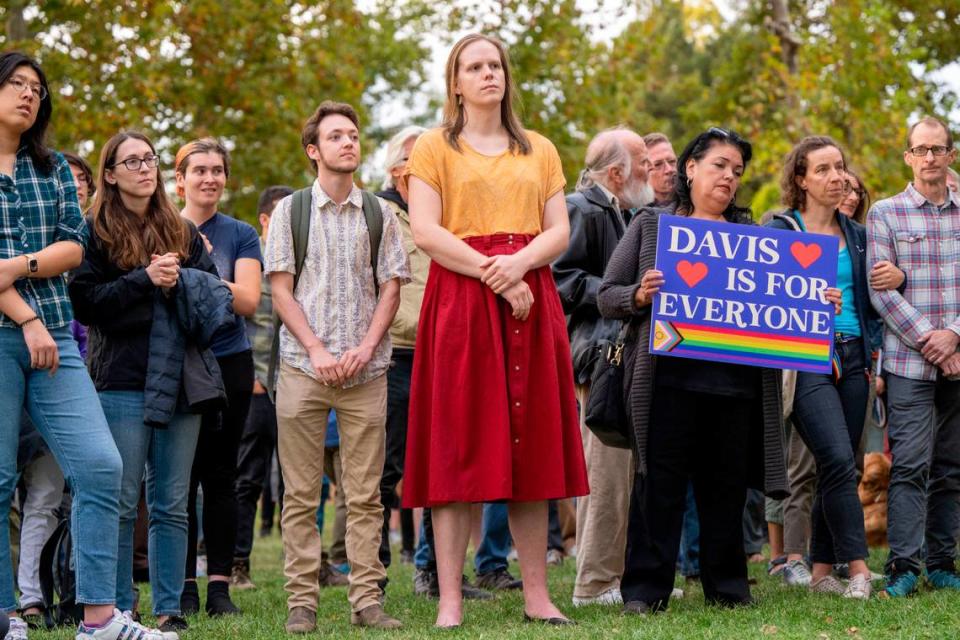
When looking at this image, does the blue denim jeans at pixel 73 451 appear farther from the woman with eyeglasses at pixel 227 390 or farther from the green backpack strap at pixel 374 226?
the green backpack strap at pixel 374 226

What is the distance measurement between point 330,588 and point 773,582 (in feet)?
9.74

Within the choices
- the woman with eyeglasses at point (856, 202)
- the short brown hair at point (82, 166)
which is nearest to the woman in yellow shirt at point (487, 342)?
the short brown hair at point (82, 166)

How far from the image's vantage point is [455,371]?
6.45 metres

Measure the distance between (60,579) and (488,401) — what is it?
8.55ft

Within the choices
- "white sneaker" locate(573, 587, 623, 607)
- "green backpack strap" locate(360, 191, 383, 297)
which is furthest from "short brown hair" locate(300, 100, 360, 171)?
"white sneaker" locate(573, 587, 623, 607)

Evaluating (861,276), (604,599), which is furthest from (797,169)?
(604,599)

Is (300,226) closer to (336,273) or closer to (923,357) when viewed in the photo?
(336,273)

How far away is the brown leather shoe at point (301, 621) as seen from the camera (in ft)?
21.5

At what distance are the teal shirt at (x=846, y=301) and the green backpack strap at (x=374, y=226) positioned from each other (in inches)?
105

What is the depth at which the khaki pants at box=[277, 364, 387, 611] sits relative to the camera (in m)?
6.77

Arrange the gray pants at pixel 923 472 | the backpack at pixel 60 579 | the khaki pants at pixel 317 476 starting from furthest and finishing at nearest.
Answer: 1. the gray pants at pixel 923 472
2. the backpack at pixel 60 579
3. the khaki pants at pixel 317 476

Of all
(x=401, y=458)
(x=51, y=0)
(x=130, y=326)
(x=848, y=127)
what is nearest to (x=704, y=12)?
(x=848, y=127)

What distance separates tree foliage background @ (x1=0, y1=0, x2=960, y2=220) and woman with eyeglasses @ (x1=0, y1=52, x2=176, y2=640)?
1244 centimetres

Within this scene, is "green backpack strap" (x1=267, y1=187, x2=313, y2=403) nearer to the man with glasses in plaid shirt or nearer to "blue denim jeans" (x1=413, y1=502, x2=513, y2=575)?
"blue denim jeans" (x1=413, y1=502, x2=513, y2=575)
